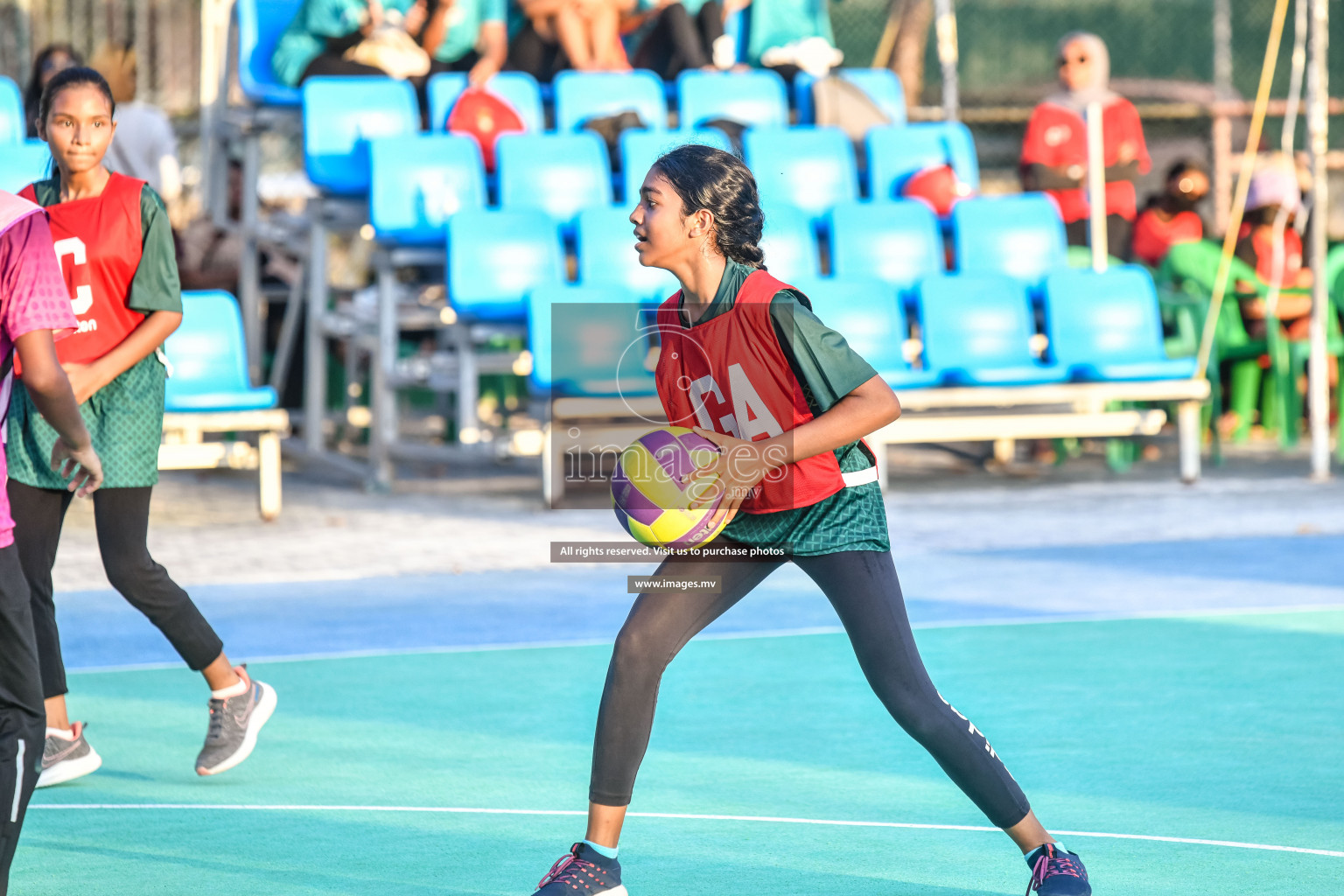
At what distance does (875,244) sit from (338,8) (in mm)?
4045

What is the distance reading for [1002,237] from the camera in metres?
11.6

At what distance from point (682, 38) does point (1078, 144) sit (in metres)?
3.01

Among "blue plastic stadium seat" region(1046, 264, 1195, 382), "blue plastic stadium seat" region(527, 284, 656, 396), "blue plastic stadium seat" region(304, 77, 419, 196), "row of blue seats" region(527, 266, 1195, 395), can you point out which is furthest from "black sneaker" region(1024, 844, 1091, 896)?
"blue plastic stadium seat" region(304, 77, 419, 196)

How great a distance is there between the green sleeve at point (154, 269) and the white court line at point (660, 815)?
4.30 feet

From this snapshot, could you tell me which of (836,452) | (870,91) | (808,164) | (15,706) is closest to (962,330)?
(808,164)

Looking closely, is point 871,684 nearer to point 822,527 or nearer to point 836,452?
point 822,527

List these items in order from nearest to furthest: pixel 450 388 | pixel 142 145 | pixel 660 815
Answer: pixel 660 815 → pixel 450 388 → pixel 142 145

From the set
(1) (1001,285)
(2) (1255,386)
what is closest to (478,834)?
(1) (1001,285)

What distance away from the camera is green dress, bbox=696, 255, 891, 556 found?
11.5 feet

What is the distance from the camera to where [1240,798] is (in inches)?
177

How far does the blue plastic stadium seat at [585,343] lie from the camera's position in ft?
32.4

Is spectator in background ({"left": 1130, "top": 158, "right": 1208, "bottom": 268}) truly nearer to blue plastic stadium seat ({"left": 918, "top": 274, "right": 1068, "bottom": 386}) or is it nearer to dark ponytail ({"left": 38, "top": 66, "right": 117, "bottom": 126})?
blue plastic stadium seat ({"left": 918, "top": 274, "right": 1068, "bottom": 386})

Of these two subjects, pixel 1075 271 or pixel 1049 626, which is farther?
pixel 1075 271

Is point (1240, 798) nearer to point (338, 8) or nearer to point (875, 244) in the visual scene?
point (875, 244)
